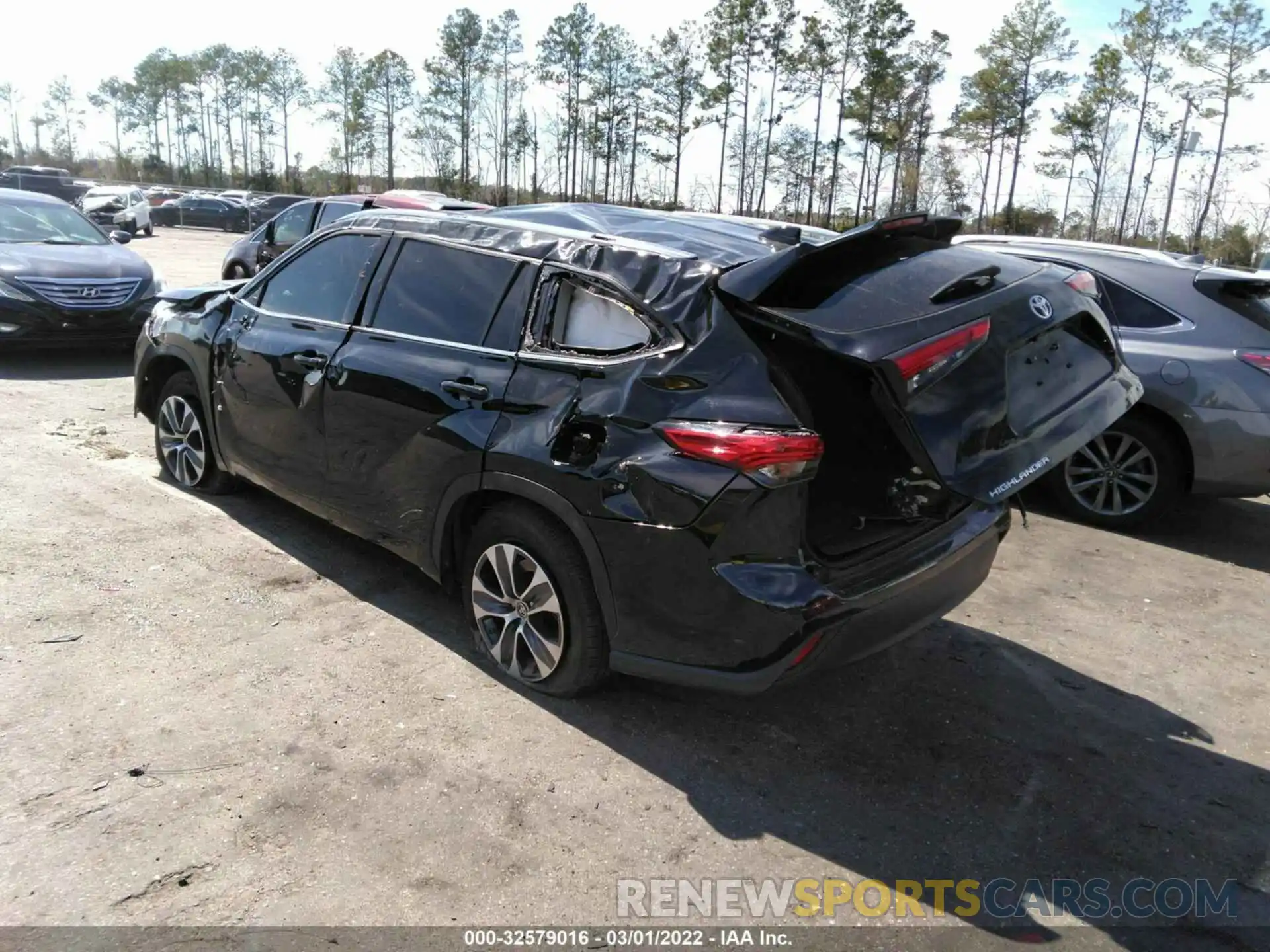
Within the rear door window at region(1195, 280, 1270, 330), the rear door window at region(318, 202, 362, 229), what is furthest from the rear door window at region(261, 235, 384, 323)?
the rear door window at region(318, 202, 362, 229)

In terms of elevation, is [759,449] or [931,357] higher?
[931,357]

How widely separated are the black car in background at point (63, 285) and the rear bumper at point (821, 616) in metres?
8.03

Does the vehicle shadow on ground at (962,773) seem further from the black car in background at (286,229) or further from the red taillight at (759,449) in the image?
the black car in background at (286,229)

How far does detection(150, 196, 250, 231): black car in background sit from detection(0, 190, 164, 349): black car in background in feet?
105

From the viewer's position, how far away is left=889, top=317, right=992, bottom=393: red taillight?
9.40ft

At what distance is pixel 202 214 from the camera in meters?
41.0

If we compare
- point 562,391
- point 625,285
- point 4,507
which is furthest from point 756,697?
point 4,507

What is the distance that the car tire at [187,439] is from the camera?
5512 millimetres

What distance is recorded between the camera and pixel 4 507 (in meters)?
5.31

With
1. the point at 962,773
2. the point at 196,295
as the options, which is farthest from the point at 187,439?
the point at 962,773

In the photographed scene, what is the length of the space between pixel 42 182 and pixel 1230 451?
46397mm

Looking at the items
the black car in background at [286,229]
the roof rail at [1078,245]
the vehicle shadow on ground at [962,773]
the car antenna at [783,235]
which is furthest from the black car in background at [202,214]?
the vehicle shadow on ground at [962,773]

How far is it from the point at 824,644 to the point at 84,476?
5.08 meters

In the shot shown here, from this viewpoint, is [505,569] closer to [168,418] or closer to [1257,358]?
[168,418]
